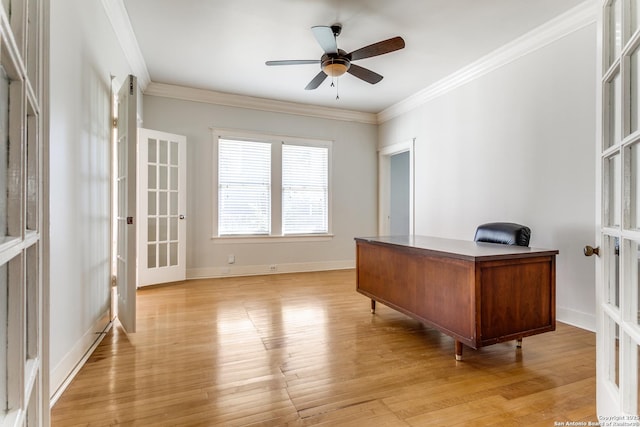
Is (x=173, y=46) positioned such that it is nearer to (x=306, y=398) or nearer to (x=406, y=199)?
(x=306, y=398)

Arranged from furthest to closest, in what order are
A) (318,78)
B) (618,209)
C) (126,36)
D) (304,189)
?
(304,189), (318,78), (126,36), (618,209)

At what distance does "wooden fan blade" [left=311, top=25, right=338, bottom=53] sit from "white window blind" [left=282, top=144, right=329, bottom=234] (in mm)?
2524

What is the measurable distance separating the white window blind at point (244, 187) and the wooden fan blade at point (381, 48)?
2556 millimetres

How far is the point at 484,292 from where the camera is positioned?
196 cm

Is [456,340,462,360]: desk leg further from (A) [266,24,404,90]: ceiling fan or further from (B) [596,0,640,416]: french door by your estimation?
(A) [266,24,404,90]: ceiling fan

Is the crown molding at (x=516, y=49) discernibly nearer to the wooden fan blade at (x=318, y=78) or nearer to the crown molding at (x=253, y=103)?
the crown molding at (x=253, y=103)

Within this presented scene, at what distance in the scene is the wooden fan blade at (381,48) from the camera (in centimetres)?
267

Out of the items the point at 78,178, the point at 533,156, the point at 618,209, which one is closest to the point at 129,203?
the point at 78,178

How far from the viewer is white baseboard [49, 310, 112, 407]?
5.64 feet

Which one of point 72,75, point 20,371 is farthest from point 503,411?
point 72,75

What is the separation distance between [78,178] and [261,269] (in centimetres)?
324

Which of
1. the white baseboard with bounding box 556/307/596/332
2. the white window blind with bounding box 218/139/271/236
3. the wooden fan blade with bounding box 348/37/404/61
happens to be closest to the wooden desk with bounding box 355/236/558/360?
the white baseboard with bounding box 556/307/596/332

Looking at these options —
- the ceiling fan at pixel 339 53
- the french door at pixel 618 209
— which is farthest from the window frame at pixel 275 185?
the french door at pixel 618 209

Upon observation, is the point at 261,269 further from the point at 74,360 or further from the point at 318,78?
the point at 74,360
